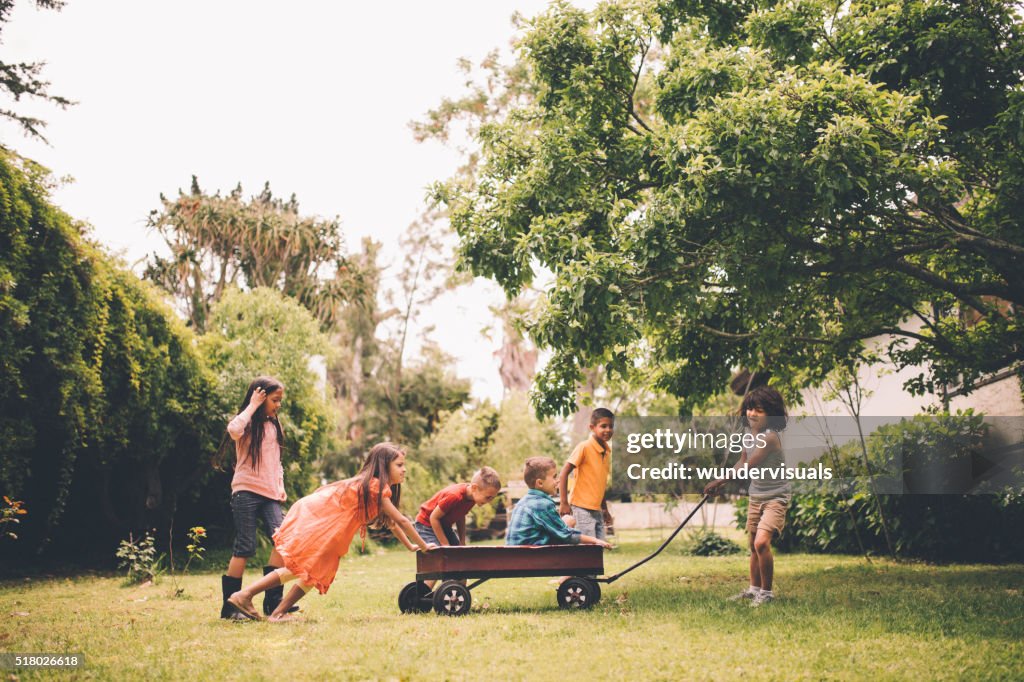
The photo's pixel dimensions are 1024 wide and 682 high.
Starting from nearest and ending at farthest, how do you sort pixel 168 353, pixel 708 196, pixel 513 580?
pixel 708 196, pixel 513 580, pixel 168 353

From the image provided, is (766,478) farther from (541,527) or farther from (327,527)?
(327,527)

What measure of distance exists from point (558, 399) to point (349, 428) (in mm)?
13005

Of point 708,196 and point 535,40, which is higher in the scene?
point 535,40

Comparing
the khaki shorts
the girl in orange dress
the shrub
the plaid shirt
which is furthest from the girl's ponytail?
the shrub

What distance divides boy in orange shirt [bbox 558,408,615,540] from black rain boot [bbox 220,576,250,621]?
2.97 metres

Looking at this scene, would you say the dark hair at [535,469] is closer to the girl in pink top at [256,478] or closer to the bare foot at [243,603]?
the girl in pink top at [256,478]

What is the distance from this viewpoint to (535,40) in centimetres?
917

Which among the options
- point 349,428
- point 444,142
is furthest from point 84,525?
point 444,142

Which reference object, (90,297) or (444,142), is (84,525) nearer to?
(90,297)

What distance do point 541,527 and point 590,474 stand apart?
1.02m

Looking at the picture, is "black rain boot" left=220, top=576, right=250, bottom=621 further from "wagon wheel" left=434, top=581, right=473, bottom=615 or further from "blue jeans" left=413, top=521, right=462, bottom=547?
"blue jeans" left=413, top=521, right=462, bottom=547

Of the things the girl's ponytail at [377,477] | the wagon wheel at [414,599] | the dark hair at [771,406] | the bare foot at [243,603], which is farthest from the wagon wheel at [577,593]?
the bare foot at [243,603]

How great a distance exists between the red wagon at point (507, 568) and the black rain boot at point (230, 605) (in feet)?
4.39

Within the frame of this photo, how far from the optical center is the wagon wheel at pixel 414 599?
7.20 m
